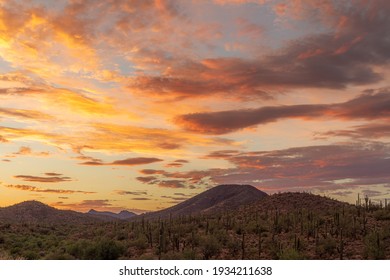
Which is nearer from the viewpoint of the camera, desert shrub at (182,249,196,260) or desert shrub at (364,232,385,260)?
desert shrub at (364,232,385,260)

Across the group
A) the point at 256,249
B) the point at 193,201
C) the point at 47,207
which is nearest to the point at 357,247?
the point at 256,249

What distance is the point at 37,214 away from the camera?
129500 millimetres

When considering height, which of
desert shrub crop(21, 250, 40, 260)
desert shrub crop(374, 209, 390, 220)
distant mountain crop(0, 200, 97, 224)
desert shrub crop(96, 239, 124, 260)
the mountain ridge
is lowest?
desert shrub crop(21, 250, 40, 260)

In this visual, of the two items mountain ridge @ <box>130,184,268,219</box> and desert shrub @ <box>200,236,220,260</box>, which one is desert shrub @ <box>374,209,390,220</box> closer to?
desert shrub @ <box>200,236,220,260</box>

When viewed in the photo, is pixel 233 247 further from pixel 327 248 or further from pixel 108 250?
pixel 108 250

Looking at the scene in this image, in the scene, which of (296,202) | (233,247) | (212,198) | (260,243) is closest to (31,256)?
(233,247)

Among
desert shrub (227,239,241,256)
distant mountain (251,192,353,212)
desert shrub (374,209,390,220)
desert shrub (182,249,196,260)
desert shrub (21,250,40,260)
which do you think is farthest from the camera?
distant mountain (251,192,353,212)

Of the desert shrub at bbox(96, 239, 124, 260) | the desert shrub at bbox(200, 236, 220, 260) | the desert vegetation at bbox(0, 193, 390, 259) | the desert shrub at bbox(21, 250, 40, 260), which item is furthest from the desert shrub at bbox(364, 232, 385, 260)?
the desert shrub at bbox(21, 250, 40, 260)

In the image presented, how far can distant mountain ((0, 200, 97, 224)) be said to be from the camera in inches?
4809

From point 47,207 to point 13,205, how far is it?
11500 mm

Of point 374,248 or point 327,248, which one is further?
point 327,248

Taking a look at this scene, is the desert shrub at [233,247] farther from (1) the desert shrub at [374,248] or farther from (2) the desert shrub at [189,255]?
(1) the desert shrub at [374,248]

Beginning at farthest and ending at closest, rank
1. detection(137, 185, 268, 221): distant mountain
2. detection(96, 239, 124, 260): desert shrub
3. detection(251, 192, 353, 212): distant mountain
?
detection(137, 185, 268, 221): distant mountain → detection(251, 192, 353, 212): distant mountain → detection(96, 239, 124, 260): desert shrub

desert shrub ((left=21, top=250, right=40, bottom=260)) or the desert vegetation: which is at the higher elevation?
the desert vegetation
